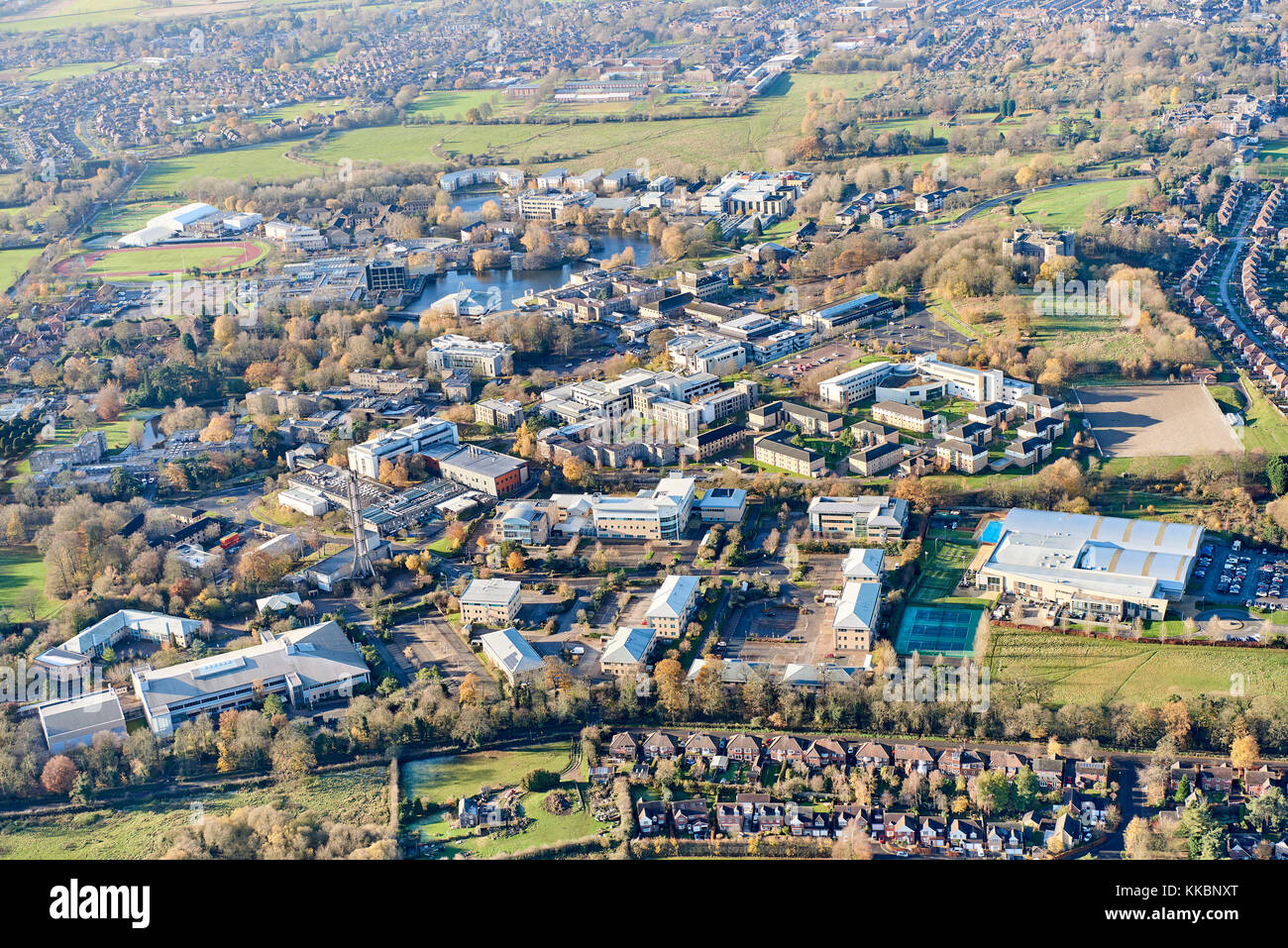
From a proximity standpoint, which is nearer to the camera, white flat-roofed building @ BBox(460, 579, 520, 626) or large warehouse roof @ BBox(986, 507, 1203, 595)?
large warehouse roof @ BBox(986, 507, 1203, 595)

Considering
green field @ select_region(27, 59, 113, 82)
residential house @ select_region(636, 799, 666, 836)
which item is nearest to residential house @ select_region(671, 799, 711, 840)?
residential house @ select_region(636, 799, 666, 836)

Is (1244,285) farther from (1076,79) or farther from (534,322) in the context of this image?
(1076,79)

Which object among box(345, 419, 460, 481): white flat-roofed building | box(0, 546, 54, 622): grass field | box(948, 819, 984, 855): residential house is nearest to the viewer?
box(948, 819, 984, 855): residential house

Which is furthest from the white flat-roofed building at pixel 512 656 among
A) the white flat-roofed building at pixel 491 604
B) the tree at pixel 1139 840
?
the tree at pixel 1139 840

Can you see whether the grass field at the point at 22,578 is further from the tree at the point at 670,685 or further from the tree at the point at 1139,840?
the tree at the point at 1139,840

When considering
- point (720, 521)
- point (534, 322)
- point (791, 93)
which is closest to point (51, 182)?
point (534, 322)

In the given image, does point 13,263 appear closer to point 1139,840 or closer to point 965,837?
point 965,837

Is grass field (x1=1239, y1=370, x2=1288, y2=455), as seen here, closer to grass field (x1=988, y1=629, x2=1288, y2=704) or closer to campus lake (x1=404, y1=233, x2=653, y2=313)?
grass field (x1=988, y1=629, x2=1288, y2=704)
